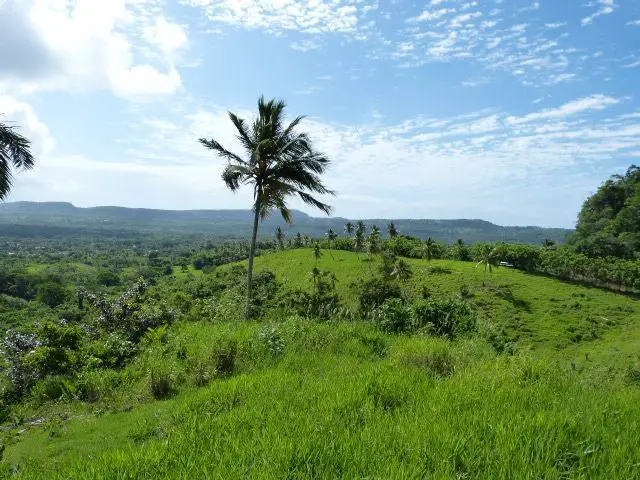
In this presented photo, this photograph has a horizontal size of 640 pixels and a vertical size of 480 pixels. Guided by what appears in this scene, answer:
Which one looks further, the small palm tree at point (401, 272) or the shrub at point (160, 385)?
the small palm tree at point (401, 272)

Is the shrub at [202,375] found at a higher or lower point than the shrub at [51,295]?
higher

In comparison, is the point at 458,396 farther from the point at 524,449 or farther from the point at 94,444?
the point at 94,444

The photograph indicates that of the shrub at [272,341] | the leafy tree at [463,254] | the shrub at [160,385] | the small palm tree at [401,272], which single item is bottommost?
the small palm tree at [401,272]

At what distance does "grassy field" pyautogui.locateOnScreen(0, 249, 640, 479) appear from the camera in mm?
3029

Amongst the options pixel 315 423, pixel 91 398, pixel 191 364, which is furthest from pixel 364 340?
pixel 91 398

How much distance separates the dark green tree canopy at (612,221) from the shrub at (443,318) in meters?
80.9

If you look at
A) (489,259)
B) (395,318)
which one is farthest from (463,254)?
(395,318)

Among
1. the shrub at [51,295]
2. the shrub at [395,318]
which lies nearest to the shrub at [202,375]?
the shrub at [395,318]

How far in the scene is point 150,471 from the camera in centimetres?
307

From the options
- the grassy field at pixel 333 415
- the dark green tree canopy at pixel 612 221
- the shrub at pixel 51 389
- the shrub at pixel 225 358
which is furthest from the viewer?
the dark green tree canopy at pixel 612 221

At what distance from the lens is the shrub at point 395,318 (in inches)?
372

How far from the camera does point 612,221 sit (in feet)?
276

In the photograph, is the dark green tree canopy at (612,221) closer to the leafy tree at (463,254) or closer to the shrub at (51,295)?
the leafy tree at (463,254)

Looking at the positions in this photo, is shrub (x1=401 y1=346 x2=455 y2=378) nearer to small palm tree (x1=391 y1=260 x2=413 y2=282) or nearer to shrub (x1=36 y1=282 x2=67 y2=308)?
small palm tree (x1=391 y1=260 x2=413 y2=282)
